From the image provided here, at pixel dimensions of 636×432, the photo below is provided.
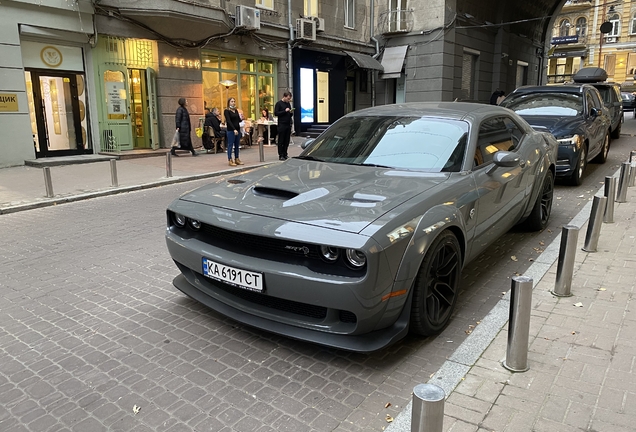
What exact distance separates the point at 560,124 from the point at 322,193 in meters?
7.08

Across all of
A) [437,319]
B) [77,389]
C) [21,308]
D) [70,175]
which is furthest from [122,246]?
[70,175]

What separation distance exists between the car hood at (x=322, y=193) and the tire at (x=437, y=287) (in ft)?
1.44

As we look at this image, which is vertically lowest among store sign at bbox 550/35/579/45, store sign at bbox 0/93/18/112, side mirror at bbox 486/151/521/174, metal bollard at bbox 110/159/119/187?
metal bollard at bbox 110/159/119/187

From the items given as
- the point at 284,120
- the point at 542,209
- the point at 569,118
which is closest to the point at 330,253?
the point at 542,209

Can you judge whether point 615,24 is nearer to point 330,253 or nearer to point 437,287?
point 437,287

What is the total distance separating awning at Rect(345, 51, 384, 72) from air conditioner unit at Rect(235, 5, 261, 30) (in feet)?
22.2

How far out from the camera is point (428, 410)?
74.5 inches

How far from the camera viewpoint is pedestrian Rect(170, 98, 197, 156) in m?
15.6

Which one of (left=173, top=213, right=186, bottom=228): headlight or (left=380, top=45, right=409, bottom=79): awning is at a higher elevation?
(left=380, top=45, right=409, bottom=79): awning

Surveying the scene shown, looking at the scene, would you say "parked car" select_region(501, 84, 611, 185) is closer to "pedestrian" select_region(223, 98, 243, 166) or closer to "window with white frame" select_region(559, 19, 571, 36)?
"pedestrian" select_region(223, 98, 243, 166)

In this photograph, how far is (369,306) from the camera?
114 inches

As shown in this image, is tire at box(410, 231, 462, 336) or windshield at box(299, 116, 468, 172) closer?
tire at box(410, 231, 462, 336)

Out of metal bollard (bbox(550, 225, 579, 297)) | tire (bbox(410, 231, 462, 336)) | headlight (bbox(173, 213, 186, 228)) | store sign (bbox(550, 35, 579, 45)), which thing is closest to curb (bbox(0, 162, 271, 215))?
headlight (bbox(173, 213, 186, 228))

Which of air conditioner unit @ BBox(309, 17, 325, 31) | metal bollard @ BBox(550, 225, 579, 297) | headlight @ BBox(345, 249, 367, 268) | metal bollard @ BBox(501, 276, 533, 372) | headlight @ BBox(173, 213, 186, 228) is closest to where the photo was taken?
headlight @ BBox(345, 249, 367, 268)
